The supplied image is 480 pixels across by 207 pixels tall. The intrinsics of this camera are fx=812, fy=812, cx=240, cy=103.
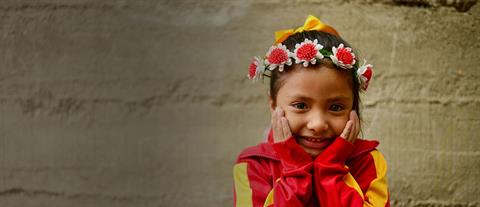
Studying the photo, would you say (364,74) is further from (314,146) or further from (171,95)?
(171,95)

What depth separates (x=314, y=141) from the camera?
263 cm

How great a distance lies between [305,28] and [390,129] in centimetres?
100

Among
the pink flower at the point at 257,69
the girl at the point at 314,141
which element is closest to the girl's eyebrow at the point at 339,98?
the girl at the point at 314,141

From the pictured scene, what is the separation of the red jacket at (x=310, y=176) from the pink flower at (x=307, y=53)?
0.25 metres

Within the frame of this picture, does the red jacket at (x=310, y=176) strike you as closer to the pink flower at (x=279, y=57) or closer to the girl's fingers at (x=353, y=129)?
the girl's fingers at (x=353, y=129)

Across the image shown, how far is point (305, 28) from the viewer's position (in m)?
2.83

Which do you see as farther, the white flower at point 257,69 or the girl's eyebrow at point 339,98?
the white flower at point 257,69

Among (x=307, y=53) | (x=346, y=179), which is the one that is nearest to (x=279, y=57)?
(x=307, y=53)

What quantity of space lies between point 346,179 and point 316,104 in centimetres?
26

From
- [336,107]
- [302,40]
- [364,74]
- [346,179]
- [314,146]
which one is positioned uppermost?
[302,40]

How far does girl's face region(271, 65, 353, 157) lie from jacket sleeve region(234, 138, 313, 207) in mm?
65

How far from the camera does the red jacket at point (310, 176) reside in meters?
2.56

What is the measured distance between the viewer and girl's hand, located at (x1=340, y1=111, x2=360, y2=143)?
262cm

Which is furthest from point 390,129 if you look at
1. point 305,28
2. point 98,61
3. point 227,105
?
point 98,61
